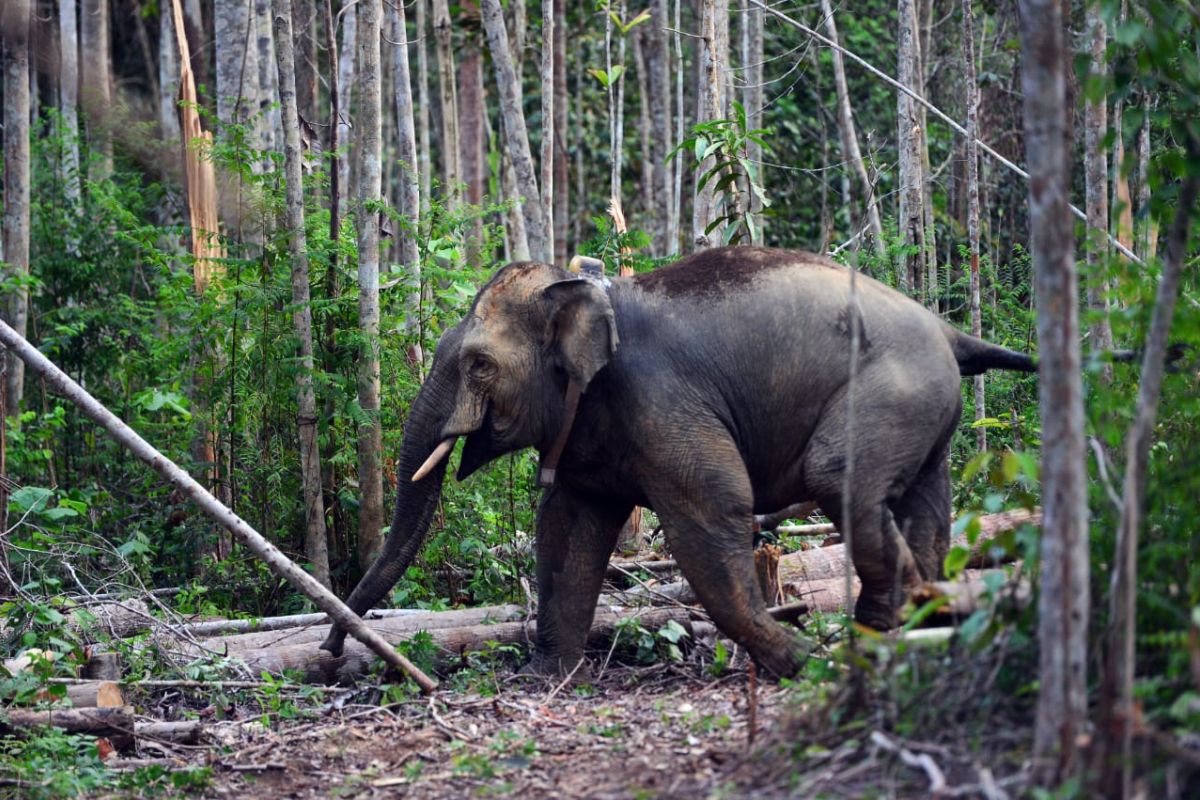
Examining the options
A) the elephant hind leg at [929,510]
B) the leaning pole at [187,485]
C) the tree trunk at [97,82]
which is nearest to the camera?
the leaning pole at [187,485]

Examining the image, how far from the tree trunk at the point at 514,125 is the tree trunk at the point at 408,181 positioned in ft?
2.33

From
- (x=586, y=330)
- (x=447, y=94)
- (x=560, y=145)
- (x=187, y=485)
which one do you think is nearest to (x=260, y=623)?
(x=187, y=485)

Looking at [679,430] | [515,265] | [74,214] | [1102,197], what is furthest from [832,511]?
[74,214]

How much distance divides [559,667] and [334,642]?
3.83ft

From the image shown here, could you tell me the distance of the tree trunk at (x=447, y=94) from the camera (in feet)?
51.6

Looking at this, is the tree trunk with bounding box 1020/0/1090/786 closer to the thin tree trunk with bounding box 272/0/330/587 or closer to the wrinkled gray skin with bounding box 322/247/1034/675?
the wrinkled gray skin with bounding box 322/247/1034/675

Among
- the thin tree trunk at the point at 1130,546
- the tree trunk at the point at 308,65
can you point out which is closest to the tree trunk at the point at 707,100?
the tree trunk at the point at 308,65

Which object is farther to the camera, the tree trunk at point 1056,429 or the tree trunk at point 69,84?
the tree trunk at point 69,84

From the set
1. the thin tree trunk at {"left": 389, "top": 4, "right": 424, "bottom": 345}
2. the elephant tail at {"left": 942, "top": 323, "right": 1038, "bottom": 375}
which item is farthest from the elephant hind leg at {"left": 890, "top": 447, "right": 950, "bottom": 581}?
the thin tree trunk at {"left": 389, "top": 4, "right": 424, "bottom": 345}

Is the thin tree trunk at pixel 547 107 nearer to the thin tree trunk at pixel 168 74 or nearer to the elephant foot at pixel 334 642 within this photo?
the elephant foot at pixel 334 642

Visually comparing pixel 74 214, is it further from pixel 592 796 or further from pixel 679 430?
pixel 592 796

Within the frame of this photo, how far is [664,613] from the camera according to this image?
7785 millimetres

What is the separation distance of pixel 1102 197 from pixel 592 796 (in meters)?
4.76

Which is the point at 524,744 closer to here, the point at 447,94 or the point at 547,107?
the point at 547,107
